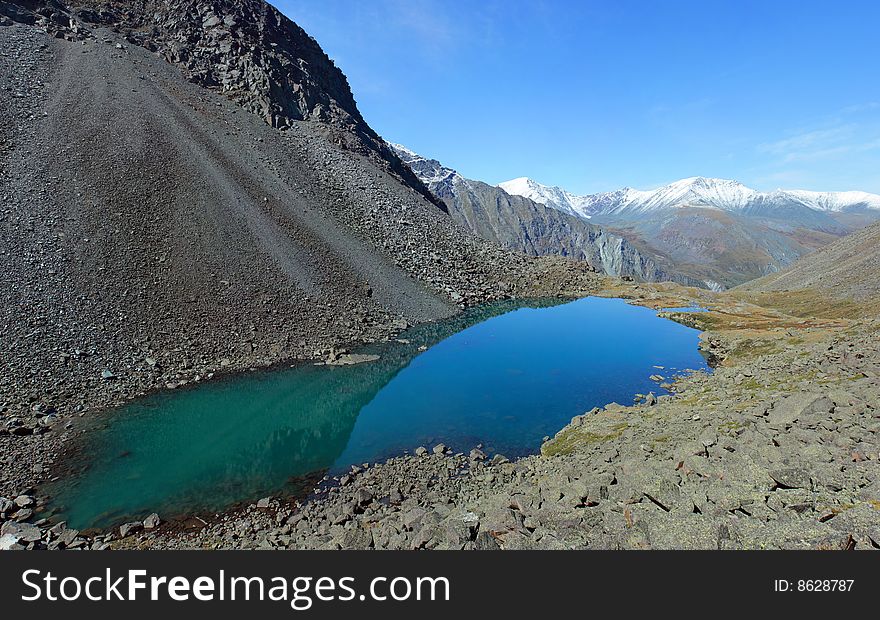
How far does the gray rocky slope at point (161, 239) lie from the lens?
3331cm

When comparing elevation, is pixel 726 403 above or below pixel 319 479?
above

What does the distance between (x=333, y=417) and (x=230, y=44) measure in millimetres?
78711

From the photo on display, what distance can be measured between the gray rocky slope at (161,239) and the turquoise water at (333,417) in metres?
3.40

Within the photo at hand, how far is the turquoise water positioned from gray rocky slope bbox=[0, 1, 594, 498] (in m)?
3.40

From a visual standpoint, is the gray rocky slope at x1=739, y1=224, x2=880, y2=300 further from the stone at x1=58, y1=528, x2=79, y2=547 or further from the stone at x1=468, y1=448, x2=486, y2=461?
the stone at x1=58, y1=528, x2=79, y2=547

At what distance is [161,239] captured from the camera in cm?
4531

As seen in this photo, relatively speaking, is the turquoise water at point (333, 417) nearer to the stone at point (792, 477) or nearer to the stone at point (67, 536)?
the stone at point (67, 536)

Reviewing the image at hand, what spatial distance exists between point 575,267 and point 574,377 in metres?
63.6

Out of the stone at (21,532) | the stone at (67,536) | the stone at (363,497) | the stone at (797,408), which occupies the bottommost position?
the stone at (67,536)

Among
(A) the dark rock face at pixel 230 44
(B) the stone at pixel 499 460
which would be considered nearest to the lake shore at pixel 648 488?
(B) the stone at pixel 499 460

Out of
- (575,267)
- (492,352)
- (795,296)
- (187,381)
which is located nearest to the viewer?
(187,381)

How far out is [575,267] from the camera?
10069cm
